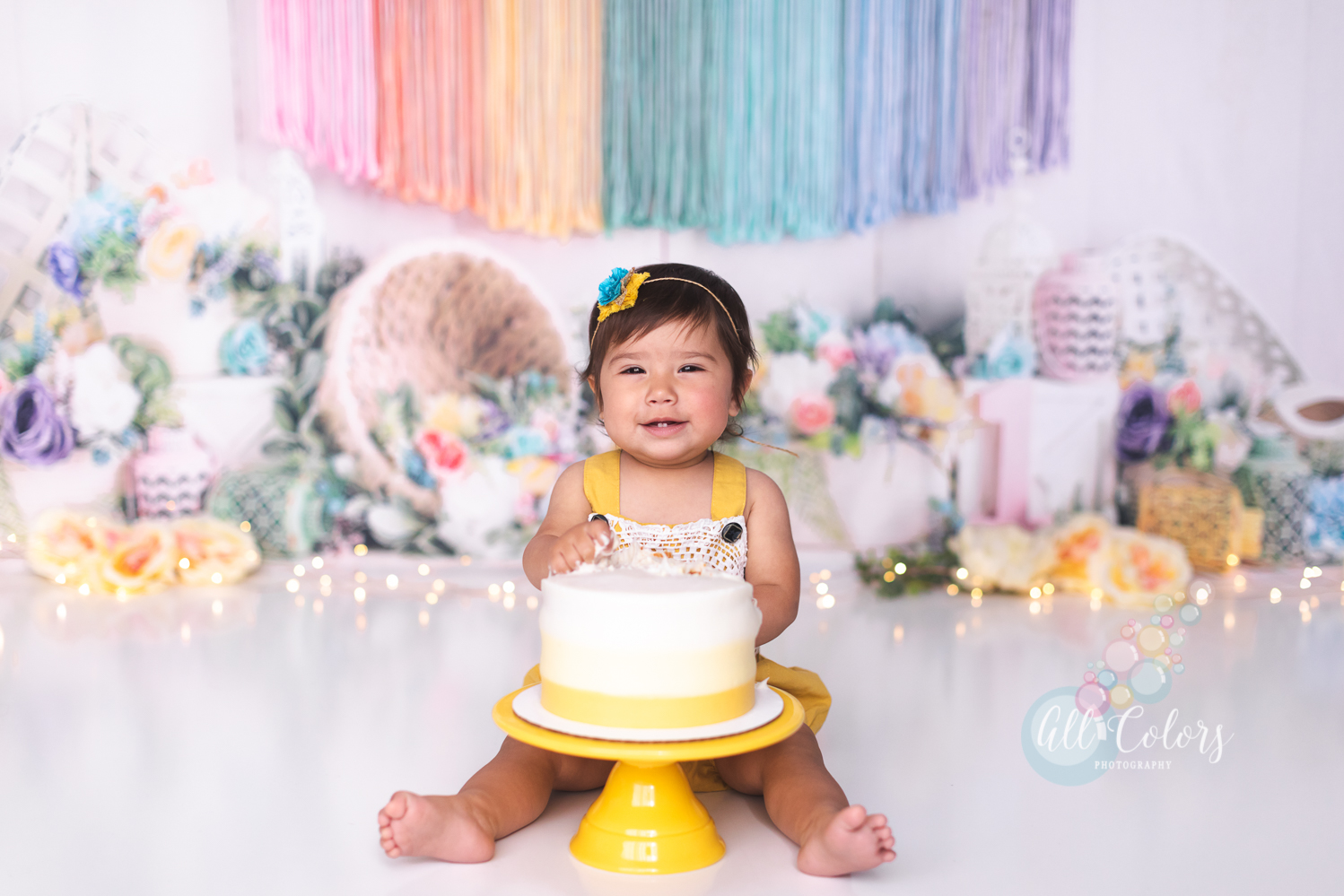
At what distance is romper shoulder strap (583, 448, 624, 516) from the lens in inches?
65.6

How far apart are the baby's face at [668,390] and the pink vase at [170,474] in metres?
2.02

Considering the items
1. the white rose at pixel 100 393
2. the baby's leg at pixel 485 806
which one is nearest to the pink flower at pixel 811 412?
the baby's leg at pixel 485 806

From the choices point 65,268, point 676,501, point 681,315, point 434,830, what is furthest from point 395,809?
point 65,268

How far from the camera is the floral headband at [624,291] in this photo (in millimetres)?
1606

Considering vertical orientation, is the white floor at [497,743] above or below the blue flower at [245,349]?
below

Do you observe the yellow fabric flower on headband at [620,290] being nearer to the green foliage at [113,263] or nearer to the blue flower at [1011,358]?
the blue flower at [1011,358]

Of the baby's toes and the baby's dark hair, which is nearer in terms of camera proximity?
the baby's toes

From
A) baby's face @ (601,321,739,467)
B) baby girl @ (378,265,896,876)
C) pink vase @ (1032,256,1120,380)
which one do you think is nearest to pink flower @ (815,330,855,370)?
pink vase @ (1032,256,1120,380)

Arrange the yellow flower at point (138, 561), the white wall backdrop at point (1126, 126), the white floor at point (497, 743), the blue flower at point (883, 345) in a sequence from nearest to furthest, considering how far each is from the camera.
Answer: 1. the white floor at point (497, 743)
2. the yellow flower at point (138, 561)
3. the white wall backdrop at point (1126, 126)
4. the blue flower at point (883, 345)

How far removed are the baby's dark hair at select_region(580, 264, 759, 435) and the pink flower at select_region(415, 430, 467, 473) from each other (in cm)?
157

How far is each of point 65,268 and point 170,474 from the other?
67cm

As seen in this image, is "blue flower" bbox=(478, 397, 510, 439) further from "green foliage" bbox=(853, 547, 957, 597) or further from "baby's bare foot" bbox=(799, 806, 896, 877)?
"baby's bare foot" bbox=(799, 806, 896, 877)

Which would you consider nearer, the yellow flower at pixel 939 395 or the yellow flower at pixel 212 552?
the yellow flower at pixel 212 552

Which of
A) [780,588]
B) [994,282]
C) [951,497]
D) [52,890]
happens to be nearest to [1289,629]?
[951,497]
